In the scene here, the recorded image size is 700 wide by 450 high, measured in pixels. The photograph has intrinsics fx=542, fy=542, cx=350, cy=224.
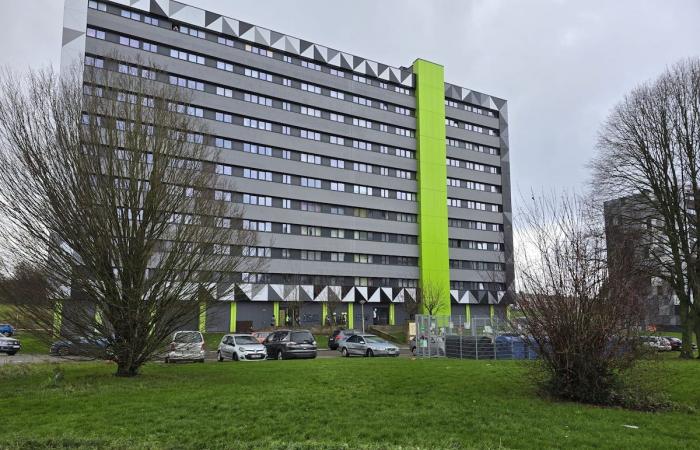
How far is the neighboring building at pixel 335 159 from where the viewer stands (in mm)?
57000

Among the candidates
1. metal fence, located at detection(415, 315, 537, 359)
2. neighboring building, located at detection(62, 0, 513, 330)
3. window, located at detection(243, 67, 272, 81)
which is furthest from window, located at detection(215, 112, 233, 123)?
metal fence, located at detection(415, 315, 537, 359)

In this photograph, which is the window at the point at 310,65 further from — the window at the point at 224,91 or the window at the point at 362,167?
the window at the point at 362,167

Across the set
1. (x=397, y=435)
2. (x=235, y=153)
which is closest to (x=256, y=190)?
(x=235, y=153)

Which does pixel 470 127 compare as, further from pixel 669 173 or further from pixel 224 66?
pixel 669 173

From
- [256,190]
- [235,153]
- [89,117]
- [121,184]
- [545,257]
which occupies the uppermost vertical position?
[235,153]

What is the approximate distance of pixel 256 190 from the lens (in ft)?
196

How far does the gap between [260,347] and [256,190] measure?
34191 mm

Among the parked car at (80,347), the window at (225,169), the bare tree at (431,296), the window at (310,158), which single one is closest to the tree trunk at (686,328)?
the parked car at (80,347)

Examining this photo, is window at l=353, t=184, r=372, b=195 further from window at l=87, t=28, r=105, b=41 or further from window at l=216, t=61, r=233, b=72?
window at l=87, t=28, r=105, b=41

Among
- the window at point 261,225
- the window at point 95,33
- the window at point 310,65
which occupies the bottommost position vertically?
the window at point 261,225

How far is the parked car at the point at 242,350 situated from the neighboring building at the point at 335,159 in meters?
24.2

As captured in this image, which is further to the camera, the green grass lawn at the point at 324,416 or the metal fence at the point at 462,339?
the metal fence at the point at 462,339

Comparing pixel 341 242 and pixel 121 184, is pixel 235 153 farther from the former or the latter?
pixel 121 184

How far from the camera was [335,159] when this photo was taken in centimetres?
6631
